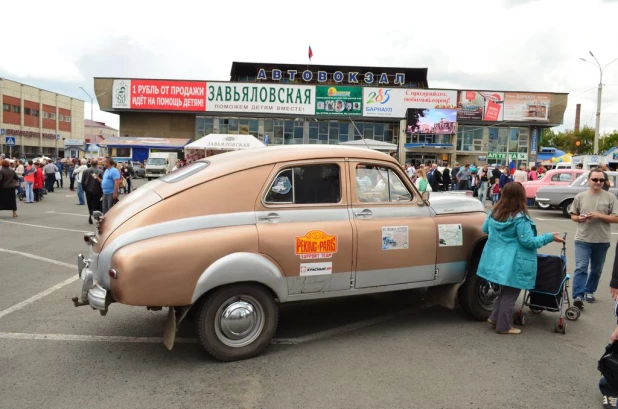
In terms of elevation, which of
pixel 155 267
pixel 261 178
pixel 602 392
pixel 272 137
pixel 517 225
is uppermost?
pixel 272 137

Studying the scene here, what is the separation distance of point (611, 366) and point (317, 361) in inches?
88.5

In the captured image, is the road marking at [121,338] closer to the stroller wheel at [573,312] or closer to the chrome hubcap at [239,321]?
the chrome hubcap at [239,321]

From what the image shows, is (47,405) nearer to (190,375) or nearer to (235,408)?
(190,375)

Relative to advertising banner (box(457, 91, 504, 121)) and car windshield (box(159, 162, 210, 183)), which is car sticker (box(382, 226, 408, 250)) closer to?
car windshield (box(159, 162, 210, 183))

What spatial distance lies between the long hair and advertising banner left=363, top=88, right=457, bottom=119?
46.2 meters

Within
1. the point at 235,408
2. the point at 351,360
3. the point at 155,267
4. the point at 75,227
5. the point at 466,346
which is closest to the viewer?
the point at 235,408

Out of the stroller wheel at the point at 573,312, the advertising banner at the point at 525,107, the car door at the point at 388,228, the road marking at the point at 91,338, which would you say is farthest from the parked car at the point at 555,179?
the advertising banner at the point at 525,107

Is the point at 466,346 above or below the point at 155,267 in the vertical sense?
below

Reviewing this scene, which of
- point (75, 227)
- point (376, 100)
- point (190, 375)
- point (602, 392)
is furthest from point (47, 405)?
point (376, 100)

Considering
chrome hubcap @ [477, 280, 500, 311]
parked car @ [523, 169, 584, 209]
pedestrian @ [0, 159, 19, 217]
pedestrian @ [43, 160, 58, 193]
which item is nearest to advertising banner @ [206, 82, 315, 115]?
pedestrian @ [43, 160, 58, 193]

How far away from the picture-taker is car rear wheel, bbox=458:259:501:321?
5.32m

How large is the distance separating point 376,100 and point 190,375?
48.3 meters

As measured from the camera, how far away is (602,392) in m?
3.46

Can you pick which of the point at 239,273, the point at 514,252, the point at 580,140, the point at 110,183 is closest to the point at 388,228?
the point at 514,252
